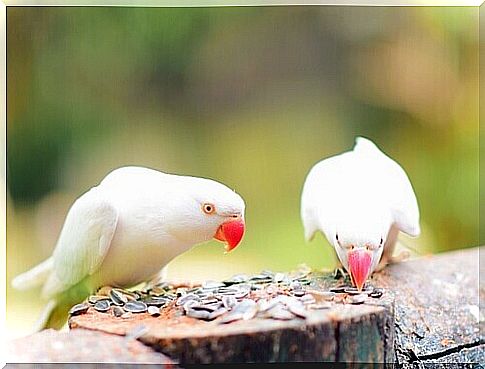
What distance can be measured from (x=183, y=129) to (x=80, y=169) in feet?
0.93

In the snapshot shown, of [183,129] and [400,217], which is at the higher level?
[183,129]

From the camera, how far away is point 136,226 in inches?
57.3

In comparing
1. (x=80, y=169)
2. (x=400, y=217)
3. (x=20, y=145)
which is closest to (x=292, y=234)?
(x=400, y=217)

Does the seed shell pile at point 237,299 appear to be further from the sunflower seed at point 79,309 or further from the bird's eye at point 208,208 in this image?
the bird's eye at point 208,208

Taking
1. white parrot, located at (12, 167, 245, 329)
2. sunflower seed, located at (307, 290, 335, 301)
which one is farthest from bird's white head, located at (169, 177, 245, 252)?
sunflower seed, located at (307, 290, 335, 301)

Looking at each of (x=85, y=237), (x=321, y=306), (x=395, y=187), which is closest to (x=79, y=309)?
(x=85, y=237)

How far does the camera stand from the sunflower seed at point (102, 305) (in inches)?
55.9

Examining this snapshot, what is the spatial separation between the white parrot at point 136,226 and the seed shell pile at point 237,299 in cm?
7

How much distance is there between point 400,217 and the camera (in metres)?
1.54

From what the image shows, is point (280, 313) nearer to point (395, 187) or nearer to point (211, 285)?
point (211, 285)

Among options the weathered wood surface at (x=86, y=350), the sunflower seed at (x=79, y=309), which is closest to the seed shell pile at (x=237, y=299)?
the sunflower seed at (x=79, y=309)

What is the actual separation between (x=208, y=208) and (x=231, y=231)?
0.25ft

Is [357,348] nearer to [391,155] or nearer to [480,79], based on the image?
[391,155]

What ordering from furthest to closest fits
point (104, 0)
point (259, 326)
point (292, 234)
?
point (292, 234), point (104, 0), point (259, 326)
